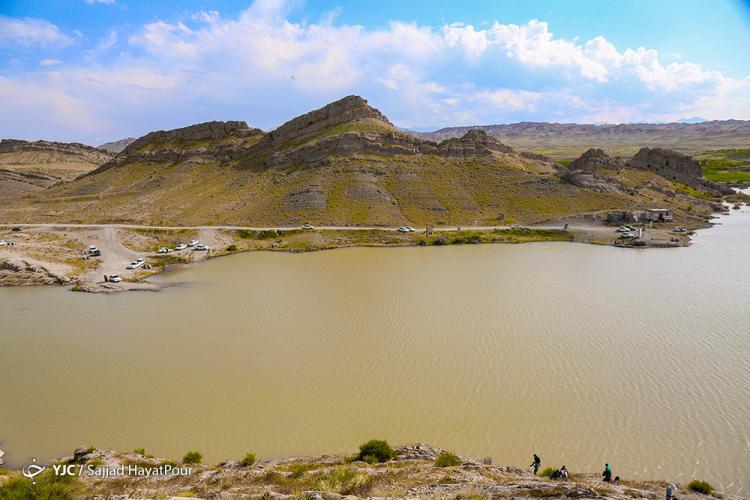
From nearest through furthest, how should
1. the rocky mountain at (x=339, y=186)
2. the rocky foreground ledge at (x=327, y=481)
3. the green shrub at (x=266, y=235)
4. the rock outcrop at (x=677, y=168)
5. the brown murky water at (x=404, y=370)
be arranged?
the rocky foreground ledge at (x=327, y=481), the brown murky water at (x=404, y=370), the green shrub at (x=266, y=235), the rocky mountain at (x=339, y=186), the rock outcrop at (x=677, y=168)

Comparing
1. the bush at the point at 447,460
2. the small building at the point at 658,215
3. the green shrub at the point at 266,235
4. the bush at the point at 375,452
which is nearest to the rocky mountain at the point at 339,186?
the small building at the point at 658,215

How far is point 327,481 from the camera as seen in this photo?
1311 cm

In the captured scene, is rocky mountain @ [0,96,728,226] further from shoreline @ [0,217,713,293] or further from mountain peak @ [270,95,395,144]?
shoreline @ [0,217,713,293]

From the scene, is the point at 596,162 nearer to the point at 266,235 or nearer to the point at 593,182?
the point at 593,182

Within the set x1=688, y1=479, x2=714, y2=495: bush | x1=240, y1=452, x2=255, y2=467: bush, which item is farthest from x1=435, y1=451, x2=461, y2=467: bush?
x1=688, y1=479, x2=714, y2=495: bush

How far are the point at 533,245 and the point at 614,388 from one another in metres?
40.3

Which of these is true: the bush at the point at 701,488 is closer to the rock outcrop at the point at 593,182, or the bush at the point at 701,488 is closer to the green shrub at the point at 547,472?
the green shrub at the point at 547,472

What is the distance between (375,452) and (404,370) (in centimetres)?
820

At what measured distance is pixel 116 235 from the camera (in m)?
63.6

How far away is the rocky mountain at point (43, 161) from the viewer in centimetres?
12638

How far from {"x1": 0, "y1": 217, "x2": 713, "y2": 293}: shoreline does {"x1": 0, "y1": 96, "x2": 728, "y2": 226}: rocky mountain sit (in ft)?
14.9

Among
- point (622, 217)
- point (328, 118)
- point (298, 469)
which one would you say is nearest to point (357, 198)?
point (328, 118)

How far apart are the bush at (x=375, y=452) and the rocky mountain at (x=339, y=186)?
5293 cm

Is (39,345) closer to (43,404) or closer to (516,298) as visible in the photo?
(43,404)
